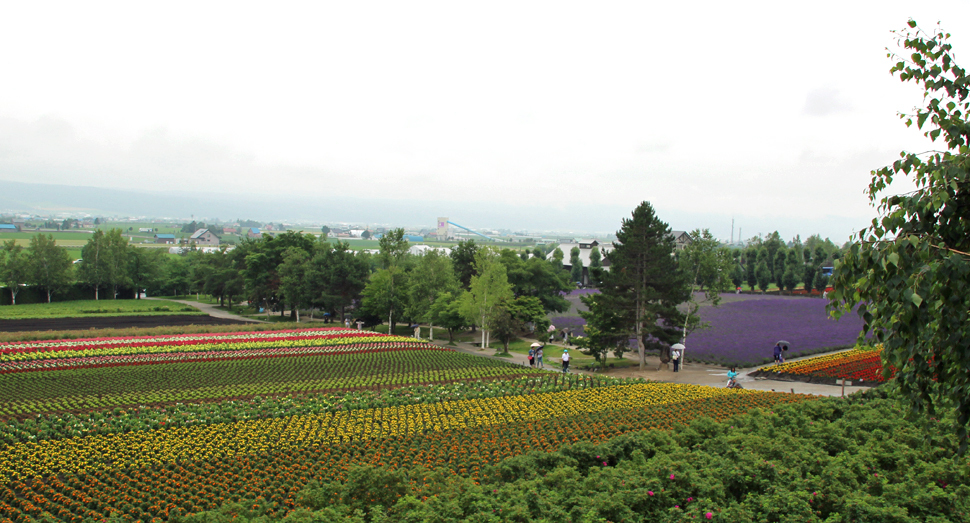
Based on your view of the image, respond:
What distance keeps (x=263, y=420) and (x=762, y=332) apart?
102 feet

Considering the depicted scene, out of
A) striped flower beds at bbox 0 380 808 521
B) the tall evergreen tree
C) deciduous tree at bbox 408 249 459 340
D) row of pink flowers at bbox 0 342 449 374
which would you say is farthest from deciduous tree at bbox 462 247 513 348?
striped flower beds at bbox 0 380 808 521

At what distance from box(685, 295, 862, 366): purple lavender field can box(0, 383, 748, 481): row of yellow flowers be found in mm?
11506

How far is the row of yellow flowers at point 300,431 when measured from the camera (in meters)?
13.2

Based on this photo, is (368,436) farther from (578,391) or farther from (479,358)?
(479,358)

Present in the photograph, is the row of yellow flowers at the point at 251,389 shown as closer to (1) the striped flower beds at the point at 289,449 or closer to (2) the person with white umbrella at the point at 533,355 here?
(2) the person with white umbrella at the point at 533,355

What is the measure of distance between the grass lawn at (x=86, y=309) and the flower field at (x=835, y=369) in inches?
1992

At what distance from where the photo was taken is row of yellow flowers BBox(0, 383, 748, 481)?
13211mm

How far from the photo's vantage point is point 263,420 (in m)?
16.8

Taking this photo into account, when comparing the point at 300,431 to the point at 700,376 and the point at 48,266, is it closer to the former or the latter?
the point at 700,376

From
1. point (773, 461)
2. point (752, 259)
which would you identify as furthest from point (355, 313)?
point (752, 259)

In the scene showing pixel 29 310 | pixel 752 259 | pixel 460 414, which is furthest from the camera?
pixel 752 259

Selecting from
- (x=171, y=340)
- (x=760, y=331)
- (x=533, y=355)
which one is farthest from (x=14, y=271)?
(x=760, y=331)

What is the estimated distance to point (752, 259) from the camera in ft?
247

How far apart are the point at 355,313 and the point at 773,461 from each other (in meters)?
45.5
